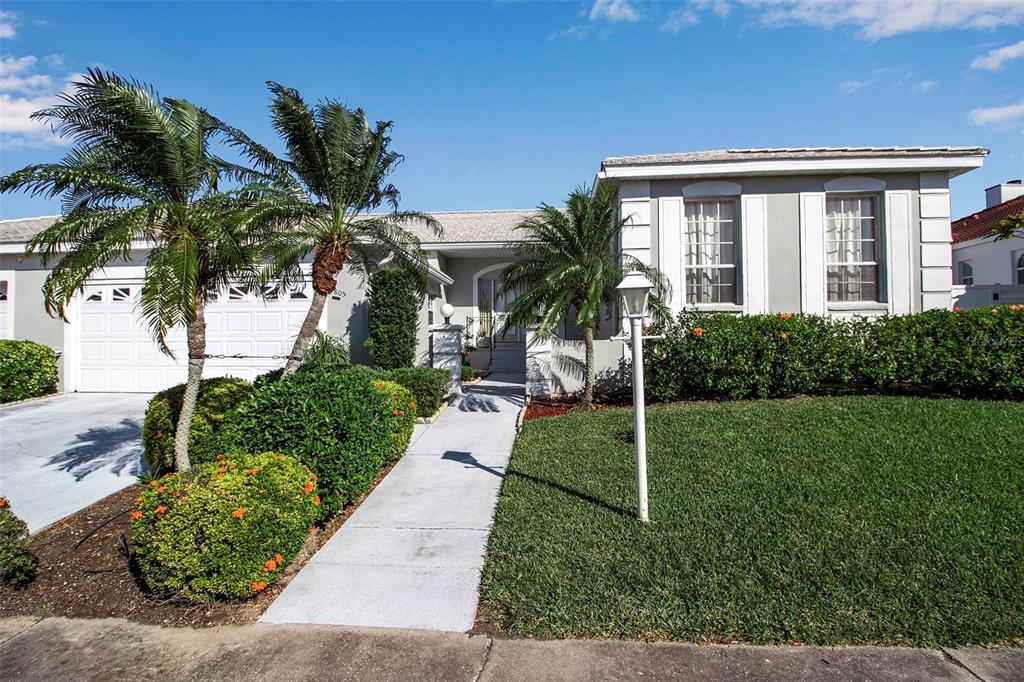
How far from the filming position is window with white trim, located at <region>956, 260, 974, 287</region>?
1931cm

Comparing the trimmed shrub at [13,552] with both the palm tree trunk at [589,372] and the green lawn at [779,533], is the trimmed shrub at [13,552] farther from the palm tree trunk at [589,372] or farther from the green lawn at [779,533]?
the palm tree trunk at [589,372]

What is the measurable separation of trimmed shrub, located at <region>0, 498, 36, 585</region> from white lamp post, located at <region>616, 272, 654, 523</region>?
198 inches

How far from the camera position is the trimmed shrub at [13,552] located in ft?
14.0

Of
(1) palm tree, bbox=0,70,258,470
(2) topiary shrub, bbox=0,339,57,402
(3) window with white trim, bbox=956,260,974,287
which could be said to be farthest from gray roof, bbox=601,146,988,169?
(2) topiary shrub, bbox=0,339,57,402

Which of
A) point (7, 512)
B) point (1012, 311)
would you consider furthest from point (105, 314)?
point (1012, 311)

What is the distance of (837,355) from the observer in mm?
9227

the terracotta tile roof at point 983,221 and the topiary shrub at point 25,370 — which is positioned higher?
the terracotta tile roof at point 983,221

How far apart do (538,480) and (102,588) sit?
401 centimetres

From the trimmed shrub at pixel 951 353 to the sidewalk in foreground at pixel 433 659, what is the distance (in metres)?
6.58

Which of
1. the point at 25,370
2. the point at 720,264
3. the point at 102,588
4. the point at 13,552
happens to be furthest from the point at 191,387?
the point at 720,264

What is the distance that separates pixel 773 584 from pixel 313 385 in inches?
171

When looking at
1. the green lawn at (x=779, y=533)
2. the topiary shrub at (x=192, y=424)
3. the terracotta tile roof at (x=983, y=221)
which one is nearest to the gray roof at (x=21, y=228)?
the topiary shrub at (x=192, y=424)

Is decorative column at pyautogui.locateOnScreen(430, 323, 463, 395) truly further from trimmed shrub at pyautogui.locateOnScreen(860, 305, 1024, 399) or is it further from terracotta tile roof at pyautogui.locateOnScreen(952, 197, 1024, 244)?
terracotta tile roof at pyautogui.locateOnScreen(952, 197, 1024, 244)

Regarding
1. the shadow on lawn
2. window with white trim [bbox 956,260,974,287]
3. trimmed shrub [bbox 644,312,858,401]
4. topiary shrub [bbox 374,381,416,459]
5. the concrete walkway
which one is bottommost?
the concrete walkway
